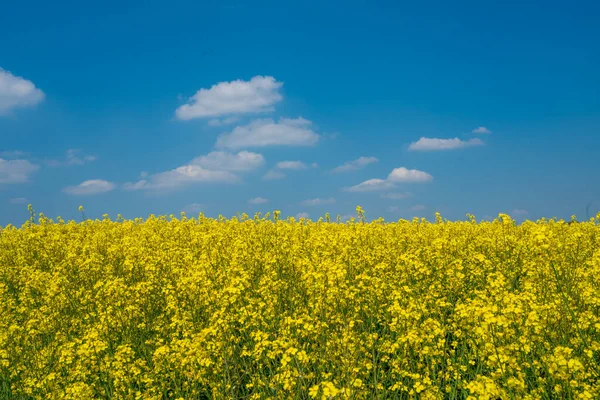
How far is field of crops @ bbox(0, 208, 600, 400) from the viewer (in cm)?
536

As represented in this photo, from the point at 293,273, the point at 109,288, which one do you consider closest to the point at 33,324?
the point at 109,288

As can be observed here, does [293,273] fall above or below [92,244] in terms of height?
below

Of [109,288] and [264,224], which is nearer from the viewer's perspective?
[109,288]

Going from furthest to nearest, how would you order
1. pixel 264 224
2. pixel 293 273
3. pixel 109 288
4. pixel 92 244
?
pixel 264 224
pixel 92 244
pixel 293 273
pixel 109 288

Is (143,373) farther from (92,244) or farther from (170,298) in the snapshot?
(92,244)

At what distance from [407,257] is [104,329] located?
4.97 m

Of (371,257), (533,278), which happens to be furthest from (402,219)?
(533,278)

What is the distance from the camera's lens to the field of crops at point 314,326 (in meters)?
5.36

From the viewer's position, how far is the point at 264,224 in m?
16.0

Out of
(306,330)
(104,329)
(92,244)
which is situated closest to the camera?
(306,330)

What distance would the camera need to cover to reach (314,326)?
240 inches

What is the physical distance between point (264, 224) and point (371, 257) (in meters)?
6.84

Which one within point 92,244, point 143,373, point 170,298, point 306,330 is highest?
point 92,244

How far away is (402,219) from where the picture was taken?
17297 mm
